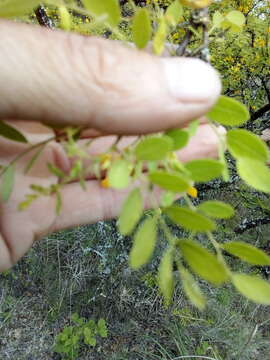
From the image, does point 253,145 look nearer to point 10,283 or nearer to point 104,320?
point 104,320

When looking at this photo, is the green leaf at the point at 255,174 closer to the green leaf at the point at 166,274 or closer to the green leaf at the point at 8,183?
the green leaf at the point at 166,274

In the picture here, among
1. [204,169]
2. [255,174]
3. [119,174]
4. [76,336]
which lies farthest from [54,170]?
[76,336]

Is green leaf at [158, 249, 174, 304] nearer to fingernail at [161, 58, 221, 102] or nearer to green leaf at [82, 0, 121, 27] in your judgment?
fingernail at [161, 58, 221, 102]

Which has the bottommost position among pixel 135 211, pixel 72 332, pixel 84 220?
pixel 72 332

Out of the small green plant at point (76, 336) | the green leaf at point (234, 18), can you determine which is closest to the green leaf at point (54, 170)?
the green leaf at point (234, 18)

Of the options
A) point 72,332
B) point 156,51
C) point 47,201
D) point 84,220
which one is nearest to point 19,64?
point 156,51

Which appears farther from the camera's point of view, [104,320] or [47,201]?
[104,320]
